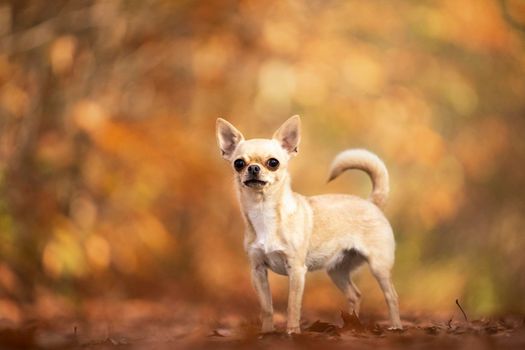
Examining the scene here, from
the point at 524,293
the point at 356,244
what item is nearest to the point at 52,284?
the point at 356,244

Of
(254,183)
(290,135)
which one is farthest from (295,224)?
(290,135)

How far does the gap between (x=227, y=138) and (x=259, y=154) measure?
0.28 m


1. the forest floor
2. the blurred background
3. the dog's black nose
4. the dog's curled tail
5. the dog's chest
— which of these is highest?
the blurred background

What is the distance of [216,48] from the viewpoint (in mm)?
6414

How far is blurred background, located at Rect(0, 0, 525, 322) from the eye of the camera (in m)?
5.86

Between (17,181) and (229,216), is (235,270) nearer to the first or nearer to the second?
(229,216)

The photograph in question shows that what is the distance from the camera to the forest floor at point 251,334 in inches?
121

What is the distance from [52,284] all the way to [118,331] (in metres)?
1.21

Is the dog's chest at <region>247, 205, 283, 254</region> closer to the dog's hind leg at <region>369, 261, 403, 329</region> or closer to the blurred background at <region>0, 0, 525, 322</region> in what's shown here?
the dog's hind leg at <region>369, 261, 403, 329</region>

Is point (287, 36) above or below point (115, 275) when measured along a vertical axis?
above

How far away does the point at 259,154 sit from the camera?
354 centimetres

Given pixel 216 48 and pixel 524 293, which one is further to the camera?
pixel 216 48

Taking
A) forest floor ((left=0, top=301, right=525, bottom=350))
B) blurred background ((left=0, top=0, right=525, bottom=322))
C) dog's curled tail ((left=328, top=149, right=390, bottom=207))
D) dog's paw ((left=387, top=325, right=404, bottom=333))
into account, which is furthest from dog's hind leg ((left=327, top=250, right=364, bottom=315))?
blurred background ((left=0, top=0, right=525, bottom=322))

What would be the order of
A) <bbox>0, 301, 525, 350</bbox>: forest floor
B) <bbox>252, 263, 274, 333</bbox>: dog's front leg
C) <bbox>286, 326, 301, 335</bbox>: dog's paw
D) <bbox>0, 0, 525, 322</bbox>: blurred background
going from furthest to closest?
<bbox>0, 0, 525, 322</bbox>: blurred background < <bbox>252, 263, 274, 333</bbox>: dog's front leg < <bbox>286, 326, 301, 335</bbox>: dog's paw < <bbox>0, 301, 525, 350</bbox>: forest floor
